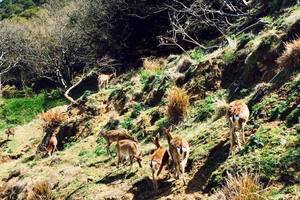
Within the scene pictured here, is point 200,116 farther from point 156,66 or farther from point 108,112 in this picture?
point 156,66

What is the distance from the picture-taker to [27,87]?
46.3m

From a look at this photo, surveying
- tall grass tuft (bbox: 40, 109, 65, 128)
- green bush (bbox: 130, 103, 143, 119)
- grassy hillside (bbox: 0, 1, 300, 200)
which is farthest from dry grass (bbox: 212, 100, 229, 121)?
tall grass tuft (bbox: 40, 109, 65, 128)

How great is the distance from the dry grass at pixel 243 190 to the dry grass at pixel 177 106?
644 centimetres

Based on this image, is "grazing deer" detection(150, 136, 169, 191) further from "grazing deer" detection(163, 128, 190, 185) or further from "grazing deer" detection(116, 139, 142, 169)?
"grazing deer" detection(116, 139, 142, 169)

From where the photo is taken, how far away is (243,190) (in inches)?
317

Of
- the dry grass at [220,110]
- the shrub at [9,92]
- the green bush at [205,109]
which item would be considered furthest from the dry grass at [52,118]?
the shrub at [9,92]

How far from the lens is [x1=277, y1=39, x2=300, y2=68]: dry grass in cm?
1189

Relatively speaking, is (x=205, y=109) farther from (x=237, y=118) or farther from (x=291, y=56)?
(x=237, y=118)

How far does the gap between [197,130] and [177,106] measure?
179 cm

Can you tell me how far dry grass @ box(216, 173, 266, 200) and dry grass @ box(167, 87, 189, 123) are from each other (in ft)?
21.1

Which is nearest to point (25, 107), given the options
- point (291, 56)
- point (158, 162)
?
point (158, 162)

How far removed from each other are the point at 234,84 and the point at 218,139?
3.18m

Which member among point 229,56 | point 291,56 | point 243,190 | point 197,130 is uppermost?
point 291,56

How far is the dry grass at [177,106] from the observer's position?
1491cm
